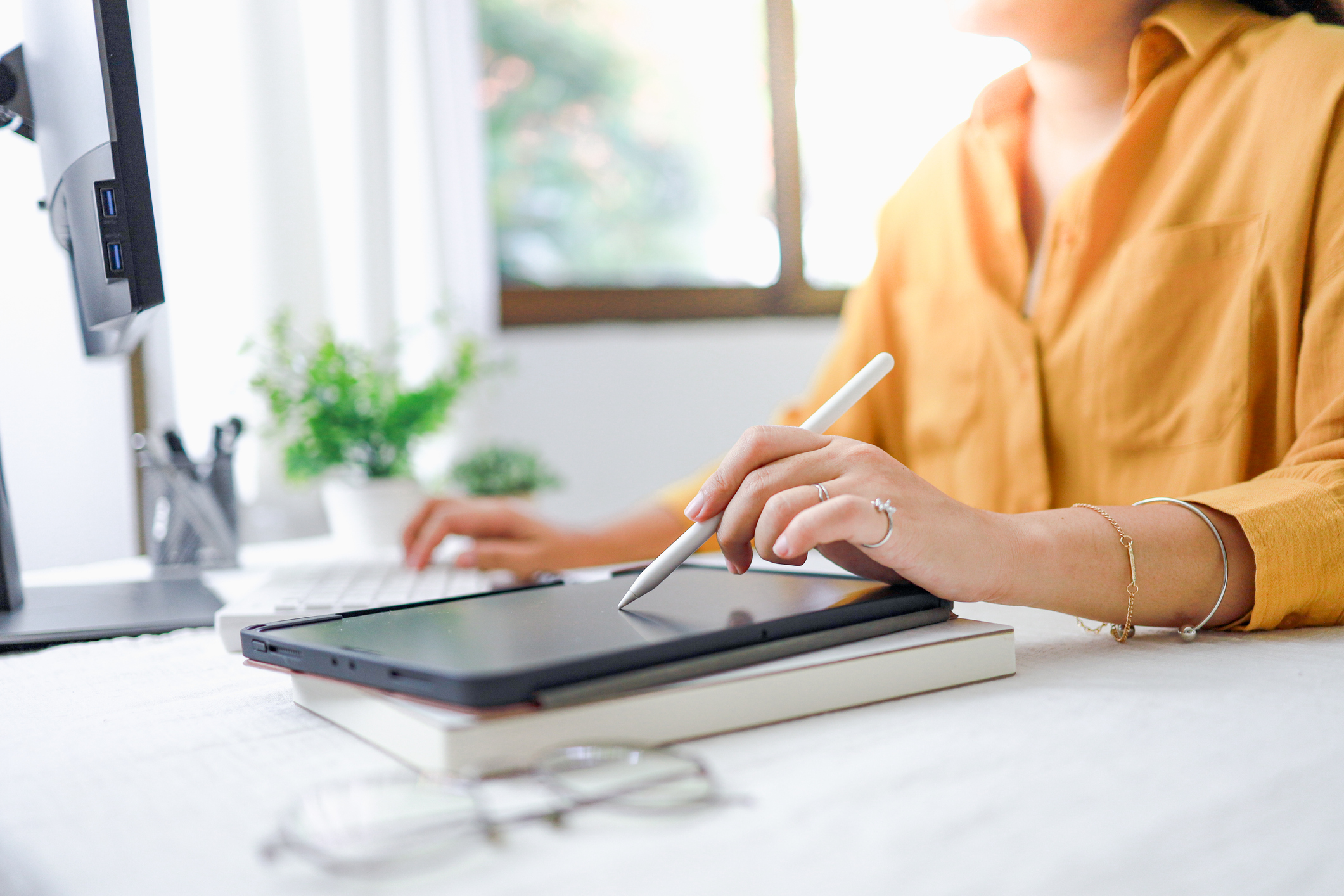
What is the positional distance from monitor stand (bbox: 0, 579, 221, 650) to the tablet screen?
291 millimetres

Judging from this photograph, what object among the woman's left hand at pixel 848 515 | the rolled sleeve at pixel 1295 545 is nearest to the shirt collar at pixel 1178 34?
the rolled sleeve at pixel 1295 545

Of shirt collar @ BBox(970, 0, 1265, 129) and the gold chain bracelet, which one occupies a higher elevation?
shirt collar @ BBox(970, 0, 1265, 129)

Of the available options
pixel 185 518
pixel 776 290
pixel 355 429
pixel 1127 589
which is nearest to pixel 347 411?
pixel 355 429

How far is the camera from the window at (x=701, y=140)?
2.29 m

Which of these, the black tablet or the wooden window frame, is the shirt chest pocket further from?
the wooden window frame

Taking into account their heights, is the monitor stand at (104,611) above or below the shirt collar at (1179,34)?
below

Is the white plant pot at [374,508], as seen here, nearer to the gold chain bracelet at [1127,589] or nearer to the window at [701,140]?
the gold chain bracelet at [1127,589]

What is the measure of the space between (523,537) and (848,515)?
596 millimetres

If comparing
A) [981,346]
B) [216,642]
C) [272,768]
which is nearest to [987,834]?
[272,768]

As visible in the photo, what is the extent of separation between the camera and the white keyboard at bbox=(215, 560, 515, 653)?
643 mm

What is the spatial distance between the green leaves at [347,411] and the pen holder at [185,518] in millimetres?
91

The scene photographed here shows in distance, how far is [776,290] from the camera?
252cm

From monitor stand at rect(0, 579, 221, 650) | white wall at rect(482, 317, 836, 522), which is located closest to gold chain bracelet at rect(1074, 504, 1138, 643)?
monitor stand at rect(0, 579, 221, 650)

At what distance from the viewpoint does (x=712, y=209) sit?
2.49m
